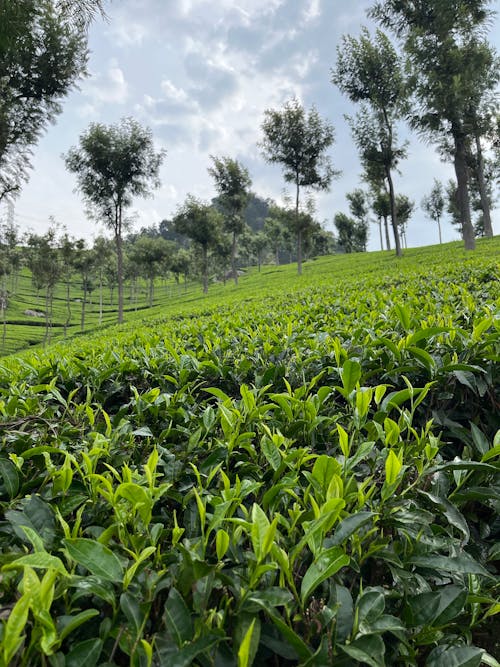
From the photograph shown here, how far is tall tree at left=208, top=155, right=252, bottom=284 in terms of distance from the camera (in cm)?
3688

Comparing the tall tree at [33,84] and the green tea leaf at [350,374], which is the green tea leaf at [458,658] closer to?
the green tea leaf at [350,374]

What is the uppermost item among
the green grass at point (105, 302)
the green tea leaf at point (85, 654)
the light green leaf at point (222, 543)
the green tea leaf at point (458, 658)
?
the green grass at point (105, 302)

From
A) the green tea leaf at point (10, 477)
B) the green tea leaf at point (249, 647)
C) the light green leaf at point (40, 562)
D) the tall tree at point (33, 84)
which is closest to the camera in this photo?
the green tea leaf at point (249, 647)

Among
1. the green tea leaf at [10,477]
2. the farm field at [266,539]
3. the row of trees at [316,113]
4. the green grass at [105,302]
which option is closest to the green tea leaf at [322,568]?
the farm field at [266,539]

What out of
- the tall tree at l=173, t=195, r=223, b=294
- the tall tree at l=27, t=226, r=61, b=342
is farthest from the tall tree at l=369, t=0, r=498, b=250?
the tall tree at l=27, t=226, r=61, b=342

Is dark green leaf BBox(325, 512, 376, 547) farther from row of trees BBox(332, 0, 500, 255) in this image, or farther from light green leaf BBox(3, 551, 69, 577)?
row of trees BBox(332, 0, 500, 255)

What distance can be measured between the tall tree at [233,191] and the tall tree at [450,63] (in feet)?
65.7

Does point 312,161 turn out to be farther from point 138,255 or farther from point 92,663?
point 92,663

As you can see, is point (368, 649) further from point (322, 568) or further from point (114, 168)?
point (114, 168)

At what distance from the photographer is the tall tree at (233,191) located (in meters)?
36.9

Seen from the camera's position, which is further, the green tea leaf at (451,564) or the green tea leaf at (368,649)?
the green tea leaf at (451,564)

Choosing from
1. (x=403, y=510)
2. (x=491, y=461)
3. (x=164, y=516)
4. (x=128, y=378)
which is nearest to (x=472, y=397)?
(x=491, y=461)

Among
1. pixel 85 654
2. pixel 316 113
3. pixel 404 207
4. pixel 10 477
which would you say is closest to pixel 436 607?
pixel 85 654

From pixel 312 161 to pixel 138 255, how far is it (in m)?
26.2
